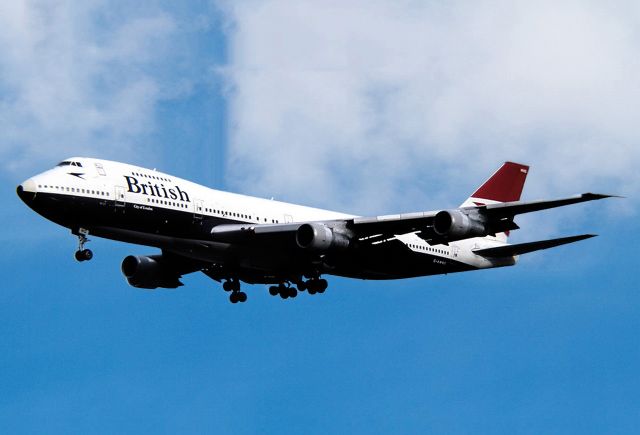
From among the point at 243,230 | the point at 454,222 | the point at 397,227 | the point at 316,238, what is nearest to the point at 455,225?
the point at 454,222

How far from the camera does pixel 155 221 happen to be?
49406mm

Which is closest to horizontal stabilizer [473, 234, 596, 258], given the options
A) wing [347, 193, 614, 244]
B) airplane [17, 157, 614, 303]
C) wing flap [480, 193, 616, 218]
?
airplane [17, 157, 614, 303]

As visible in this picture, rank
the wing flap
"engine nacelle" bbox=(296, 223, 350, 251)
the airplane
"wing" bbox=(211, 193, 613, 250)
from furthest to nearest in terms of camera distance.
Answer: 1. "engine nacelle" bbox=(296, 223, 350, 251)
2. "wing" bbox=(211, 193, 613, 250)
3. the wing flap
4. the airplane

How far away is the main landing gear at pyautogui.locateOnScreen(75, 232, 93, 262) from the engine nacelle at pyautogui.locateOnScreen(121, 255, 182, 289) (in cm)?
878

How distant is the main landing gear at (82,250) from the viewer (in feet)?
158

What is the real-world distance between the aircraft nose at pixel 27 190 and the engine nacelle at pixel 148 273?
10680mm

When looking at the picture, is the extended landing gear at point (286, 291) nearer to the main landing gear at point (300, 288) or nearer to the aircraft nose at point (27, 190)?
the main landing gear at point (300, 288)

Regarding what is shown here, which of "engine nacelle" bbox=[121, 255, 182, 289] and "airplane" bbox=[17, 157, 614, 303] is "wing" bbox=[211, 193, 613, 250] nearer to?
"airplane" bbox=[17, 157, 614, 303]

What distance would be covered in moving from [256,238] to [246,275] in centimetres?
502

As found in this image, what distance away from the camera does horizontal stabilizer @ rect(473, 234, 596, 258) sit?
53094 millimetres

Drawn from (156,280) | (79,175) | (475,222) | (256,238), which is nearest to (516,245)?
(475,222)

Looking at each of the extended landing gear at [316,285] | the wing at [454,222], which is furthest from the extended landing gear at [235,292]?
the wing at [454,222]

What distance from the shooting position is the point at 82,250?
4825cm

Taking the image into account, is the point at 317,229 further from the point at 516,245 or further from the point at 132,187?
the point at 516,245
